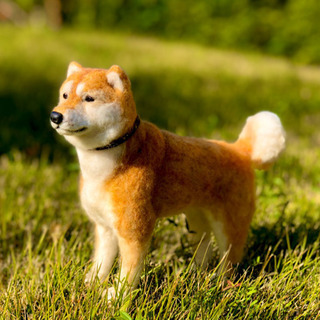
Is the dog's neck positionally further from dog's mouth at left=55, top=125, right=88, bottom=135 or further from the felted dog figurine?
dog's mouth at left=55, top=125, right=88, bottom=135

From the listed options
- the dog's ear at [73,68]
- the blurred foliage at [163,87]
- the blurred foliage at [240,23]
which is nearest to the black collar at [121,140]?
the dog's ear at [73,68]

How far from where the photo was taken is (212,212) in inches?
75.5

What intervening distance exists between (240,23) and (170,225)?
10.9 metres


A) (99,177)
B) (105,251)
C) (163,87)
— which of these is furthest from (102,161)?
(163,87)

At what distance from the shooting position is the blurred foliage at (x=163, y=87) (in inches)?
189

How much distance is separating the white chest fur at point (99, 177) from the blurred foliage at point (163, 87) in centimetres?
233

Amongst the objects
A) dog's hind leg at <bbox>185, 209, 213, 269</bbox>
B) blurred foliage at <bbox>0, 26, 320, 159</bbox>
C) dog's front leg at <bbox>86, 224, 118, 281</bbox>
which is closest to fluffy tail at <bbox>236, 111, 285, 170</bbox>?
dog's hind leg at <bbox>185, 209, 213, 269</bbox>

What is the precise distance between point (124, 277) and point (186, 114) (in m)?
3.95

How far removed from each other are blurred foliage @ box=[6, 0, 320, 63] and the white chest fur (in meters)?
11.4

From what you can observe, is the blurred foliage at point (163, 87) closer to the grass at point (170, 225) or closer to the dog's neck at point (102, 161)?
the grass at point (170, 225)

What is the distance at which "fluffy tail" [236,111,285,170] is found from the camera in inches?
76.8

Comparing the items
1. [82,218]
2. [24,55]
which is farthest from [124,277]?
[24,55]

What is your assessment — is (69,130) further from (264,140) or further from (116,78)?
(264,140)

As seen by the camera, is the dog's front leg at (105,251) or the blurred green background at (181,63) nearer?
the dog's front leg at (105,251)
